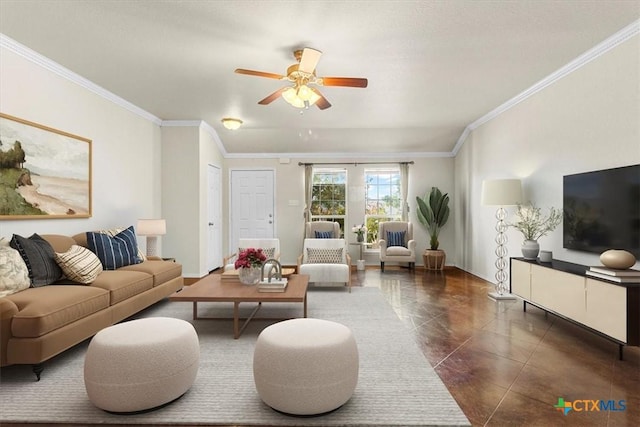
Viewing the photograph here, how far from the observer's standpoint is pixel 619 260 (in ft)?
8.96

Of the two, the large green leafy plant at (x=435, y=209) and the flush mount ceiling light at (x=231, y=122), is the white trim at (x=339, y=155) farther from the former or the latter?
the flush mount ceiling light at (x=231, y=122)

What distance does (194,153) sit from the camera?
5.94 metres

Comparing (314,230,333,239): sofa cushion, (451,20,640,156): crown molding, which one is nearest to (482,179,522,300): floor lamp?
(451,20,640,156): crown molding

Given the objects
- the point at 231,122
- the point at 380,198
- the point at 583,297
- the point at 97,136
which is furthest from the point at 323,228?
the point at 583,297

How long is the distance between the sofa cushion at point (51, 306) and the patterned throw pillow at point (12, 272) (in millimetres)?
60

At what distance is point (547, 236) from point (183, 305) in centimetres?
455

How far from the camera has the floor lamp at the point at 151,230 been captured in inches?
189

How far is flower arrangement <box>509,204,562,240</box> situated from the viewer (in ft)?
13.0

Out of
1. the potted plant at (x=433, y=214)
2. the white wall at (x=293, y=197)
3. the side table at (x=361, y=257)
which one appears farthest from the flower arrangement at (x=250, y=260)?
the potted plant at (x=433, y=214)

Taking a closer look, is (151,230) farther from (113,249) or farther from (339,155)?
(339,155)

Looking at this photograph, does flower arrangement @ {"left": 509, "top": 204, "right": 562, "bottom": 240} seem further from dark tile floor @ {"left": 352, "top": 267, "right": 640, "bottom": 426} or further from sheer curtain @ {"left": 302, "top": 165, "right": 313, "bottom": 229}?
sheer curtain @ {"left": 302, "top": 165, "right": 313, "bottom": 229}

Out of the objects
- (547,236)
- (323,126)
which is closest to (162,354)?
(547,236)

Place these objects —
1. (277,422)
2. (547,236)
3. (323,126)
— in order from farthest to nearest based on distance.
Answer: (323,126), (547,236), (277,422)

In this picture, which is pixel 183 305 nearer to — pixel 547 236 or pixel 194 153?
pixel 194 153
